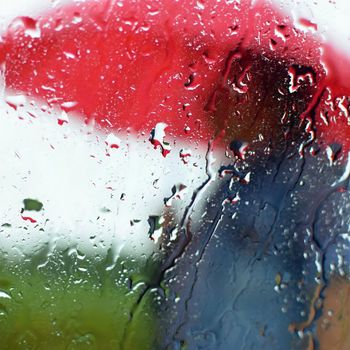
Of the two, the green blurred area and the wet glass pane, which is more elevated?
the wet glass pane

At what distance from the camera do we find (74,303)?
0.99 metres

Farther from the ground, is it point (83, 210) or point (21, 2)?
point (21, 2)

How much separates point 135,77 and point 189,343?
0.48m

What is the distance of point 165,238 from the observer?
104 centimetres

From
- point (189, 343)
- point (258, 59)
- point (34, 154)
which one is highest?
point (258, 59)

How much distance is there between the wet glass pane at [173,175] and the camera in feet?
3.24

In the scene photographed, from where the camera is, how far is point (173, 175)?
1056mm

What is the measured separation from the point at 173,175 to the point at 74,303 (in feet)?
0.91

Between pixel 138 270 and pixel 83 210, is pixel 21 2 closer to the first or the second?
pixel 83 210

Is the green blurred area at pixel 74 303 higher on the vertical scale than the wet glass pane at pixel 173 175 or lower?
lower

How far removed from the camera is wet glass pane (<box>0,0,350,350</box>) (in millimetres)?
988

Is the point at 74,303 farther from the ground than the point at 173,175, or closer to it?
closer to it

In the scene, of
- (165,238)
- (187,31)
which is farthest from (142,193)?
(187,31)

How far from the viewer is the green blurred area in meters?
0.98
